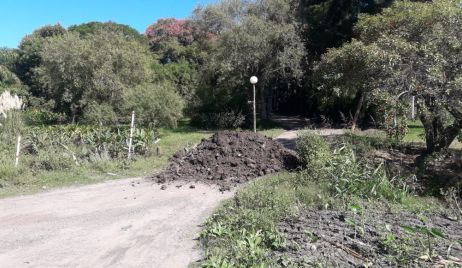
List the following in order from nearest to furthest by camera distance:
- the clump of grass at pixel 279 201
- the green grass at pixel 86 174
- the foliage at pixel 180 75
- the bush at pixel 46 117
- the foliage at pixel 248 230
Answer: the foliage at pixel 248 230 → the clump of grass at pixel 279 201 → the green grass at pixel 86 174 → the bush at pixel 46 117 → the foliage at pixel 180 75

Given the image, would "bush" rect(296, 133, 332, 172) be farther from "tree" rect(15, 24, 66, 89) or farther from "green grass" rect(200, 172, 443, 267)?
"tree" rect(15, 24, 66, 89)

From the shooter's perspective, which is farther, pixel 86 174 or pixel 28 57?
pixel 28 57

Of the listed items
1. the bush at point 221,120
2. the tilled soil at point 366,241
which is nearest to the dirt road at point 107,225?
the tilled soil at point 366,241

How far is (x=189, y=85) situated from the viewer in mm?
28500

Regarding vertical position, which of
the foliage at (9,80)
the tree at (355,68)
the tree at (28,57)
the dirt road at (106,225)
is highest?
the tree at (28,57)

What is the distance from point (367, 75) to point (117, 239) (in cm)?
811

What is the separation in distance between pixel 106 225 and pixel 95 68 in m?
16.1

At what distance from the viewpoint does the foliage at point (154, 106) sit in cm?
1430

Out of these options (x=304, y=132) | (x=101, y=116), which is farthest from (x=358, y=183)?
(x=101, y=116)

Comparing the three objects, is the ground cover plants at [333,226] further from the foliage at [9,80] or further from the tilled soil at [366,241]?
the foliage at [9,80]

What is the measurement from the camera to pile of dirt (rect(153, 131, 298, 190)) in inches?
378

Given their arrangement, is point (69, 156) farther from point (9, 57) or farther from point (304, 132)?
point (9, 57)

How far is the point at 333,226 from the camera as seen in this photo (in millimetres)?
5039

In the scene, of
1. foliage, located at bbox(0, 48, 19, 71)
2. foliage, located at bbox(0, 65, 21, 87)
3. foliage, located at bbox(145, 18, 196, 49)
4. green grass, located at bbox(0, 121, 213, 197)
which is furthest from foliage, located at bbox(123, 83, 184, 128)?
foliage, located at bbox(0, 48, 19, 71)
